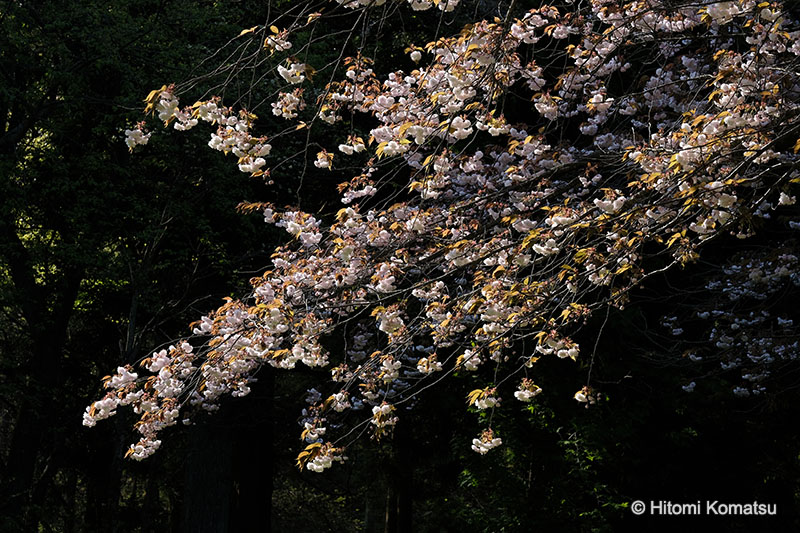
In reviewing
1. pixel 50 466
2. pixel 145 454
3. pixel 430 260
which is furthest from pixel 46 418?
pixel 430 260

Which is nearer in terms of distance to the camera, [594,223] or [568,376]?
[594,223]

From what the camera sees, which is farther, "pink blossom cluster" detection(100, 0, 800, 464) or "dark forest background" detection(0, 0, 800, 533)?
"dark forest background" detection(0, 0, 800, 533)

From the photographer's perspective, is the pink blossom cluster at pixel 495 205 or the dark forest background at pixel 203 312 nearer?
the pink blossom cluster at pixel 495 205

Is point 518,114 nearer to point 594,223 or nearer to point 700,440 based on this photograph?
point 700,440

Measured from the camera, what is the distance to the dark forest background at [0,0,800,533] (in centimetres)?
895

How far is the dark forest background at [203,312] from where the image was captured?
352 inches

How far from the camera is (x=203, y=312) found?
1029cm

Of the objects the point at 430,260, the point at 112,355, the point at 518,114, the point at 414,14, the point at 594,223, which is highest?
the point at 414,14

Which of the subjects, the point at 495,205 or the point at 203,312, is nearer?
the point at 495,205

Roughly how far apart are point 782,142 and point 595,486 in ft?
20.0

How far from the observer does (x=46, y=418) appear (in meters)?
10.4

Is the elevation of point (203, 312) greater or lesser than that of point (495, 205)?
greater

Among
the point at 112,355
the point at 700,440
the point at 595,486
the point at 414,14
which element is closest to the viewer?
the point at 595,486

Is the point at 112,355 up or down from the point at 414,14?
down
